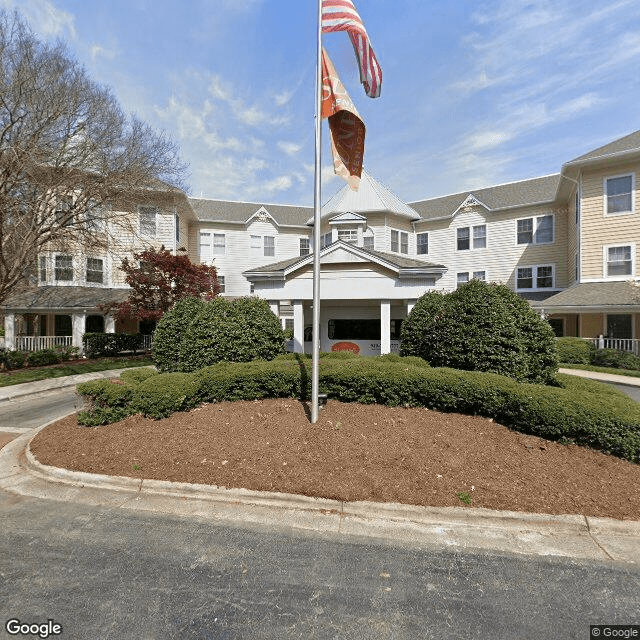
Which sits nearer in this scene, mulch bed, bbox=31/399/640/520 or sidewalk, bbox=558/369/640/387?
mulch bed, bbox=31/399/640/520

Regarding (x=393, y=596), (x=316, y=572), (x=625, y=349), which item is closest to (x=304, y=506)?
(x=316, y=572)

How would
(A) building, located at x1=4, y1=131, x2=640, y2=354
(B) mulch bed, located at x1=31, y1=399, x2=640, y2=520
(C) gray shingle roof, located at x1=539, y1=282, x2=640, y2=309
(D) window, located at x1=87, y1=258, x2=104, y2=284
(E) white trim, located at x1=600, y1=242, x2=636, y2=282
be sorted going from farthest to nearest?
(D) window, located at x1=87, y1=258, x2=104, y2=284, (E) white trim, located at x1=600, y1=242, x2=636, y2=282, (C) gray shingle roof, located at x1=539, y1=282, x2=640, y2=309, (A) building, located at x1=4, y1=131, x2=640, y2=354, (B) mulch bed, located at x1=31, y1=399, x2=640, y2=520

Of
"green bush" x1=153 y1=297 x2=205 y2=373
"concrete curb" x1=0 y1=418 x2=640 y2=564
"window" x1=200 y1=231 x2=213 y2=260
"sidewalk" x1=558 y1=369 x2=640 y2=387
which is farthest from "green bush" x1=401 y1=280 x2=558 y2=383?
"window" x1=200 y1=231 x2=213 y2=260

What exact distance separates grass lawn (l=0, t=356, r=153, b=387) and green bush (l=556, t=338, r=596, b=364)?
2136cm

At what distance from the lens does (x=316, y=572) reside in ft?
10.8

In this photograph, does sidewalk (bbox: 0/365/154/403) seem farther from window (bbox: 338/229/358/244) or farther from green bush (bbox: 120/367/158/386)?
window (bbox: 338/229/358/244)

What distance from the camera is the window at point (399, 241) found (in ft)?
75.6

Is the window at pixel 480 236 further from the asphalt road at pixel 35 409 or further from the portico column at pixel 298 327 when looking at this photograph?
the asphalt road at pixel 35 409

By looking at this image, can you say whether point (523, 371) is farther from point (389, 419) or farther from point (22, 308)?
point (22, 308)

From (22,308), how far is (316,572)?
22.4 meters

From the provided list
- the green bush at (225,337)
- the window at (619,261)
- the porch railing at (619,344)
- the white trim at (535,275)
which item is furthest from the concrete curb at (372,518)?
the white trim at (535,275)

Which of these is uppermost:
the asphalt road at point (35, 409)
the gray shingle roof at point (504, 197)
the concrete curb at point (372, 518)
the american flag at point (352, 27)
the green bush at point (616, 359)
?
the gray shingle roof at point (504, 197)

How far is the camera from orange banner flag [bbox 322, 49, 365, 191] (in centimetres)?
586

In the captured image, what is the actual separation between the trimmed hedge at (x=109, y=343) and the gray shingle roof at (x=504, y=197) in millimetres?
22126
